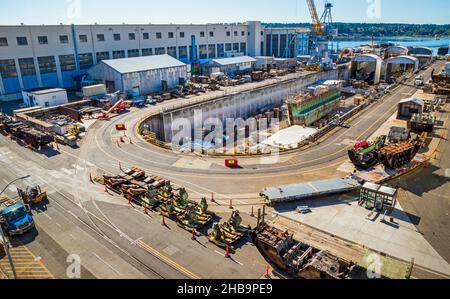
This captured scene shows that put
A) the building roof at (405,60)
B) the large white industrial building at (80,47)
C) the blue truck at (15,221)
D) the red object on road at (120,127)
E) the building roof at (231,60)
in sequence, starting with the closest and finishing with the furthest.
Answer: the blue truck at (15,221) → the red object on road at (120,127) → the large white industrial building at (80,47) → the building roof at (231,60) → the building roof at (405,60)

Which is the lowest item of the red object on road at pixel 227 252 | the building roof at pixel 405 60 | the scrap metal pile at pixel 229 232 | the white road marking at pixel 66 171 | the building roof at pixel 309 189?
the red object on road at pixel 227 252

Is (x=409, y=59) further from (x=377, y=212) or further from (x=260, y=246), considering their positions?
(x=260, y=246)

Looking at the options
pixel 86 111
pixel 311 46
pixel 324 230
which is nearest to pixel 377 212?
pixel 324 230

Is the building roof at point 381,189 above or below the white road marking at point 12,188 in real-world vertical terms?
above

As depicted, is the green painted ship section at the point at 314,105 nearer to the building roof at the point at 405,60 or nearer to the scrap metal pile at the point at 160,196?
the scrap metal pile at the point at 160,196

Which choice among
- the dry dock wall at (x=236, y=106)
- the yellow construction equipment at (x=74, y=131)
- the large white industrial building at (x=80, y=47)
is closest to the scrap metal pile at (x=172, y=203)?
the yellow construction equipment at (x=74, y=131)

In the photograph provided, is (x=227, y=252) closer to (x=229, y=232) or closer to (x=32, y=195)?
(x=229, y=232)

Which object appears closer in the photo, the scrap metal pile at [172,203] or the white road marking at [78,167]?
the scrap metal pile at [172,203]
